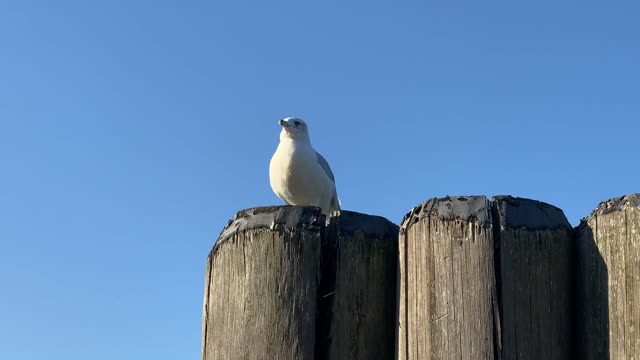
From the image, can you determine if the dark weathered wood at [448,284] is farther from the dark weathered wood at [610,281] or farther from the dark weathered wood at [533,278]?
the dark weathered wood at [610,281]

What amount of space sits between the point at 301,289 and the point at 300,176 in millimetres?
6383

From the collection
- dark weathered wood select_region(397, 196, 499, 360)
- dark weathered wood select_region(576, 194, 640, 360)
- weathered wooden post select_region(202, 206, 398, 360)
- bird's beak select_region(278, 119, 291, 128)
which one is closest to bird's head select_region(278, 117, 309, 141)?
bird's beak select_region(278, 119, 291, 128)

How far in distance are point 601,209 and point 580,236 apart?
155 millimetres

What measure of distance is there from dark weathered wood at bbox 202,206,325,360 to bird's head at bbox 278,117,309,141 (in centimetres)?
695

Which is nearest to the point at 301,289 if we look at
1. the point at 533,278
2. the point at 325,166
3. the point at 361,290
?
the point at 361,290

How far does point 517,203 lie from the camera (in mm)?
3412

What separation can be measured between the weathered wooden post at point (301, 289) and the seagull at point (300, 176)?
6163mm

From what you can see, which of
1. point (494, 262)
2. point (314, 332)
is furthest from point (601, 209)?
point (314, 332)

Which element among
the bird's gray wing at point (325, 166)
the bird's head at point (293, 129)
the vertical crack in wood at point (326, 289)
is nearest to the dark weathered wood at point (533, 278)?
the vertical crack in wood at point (326, 289)

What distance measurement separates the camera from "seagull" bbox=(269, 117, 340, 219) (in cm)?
982

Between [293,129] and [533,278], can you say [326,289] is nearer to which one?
[533,278]

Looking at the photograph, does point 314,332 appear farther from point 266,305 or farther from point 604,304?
point 604,304

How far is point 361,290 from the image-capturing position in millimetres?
3541

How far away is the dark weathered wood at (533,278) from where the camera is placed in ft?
10.7
